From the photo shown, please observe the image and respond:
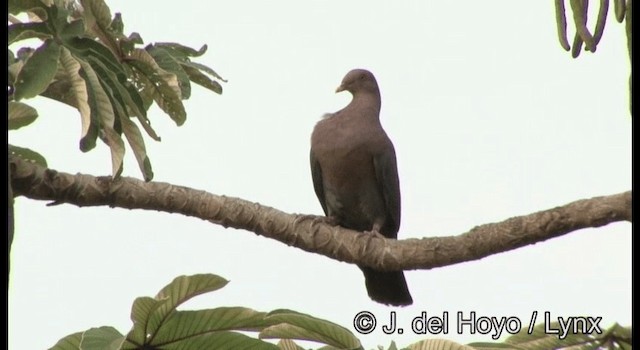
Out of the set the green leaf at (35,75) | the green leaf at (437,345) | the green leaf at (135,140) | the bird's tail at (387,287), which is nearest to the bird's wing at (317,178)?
the bird's tail at (387,287)

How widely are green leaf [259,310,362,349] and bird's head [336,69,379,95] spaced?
248 cm

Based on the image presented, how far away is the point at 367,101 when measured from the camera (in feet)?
15.6

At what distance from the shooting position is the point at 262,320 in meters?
2.59

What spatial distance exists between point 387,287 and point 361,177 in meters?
0.55

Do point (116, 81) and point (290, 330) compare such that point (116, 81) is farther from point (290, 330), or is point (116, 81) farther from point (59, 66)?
point (290, 330)

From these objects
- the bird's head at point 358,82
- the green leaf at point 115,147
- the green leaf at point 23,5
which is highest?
the bird's head at point 358,82

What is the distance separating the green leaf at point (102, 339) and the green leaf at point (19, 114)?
0.59m

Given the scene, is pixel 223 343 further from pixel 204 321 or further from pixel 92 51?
pixel 92 51

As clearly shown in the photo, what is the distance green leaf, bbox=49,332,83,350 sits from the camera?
2529mm

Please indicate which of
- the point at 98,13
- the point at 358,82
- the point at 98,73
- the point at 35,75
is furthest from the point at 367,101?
the point at 35,75

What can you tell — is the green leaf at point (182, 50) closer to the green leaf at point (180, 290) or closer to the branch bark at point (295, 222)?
the branch bark at point (295, 222)

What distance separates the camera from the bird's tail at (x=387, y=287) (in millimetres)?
4352
